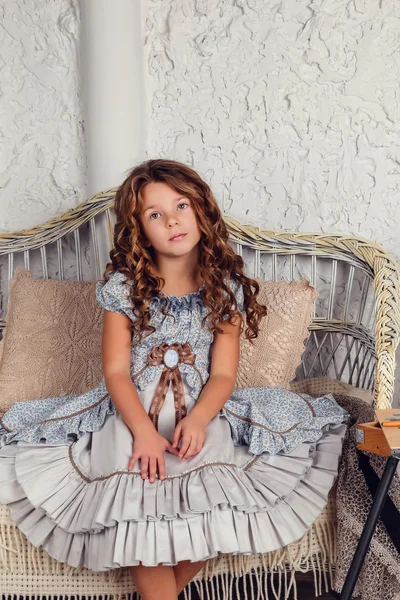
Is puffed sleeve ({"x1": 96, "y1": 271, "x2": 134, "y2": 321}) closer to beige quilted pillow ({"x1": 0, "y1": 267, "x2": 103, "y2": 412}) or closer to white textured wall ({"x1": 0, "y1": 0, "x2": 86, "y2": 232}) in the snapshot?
beige quilted pillow ({"x1": 0, "y1": 267, "x2": 103, "y2": 412})

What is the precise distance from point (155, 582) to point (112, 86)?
1349 millimetres

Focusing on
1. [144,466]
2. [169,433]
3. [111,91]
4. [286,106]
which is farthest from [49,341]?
[286,106]

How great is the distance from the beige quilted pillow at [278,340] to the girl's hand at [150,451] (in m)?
0.40

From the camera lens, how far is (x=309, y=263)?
6.43 ft

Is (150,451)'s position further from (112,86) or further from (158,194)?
(112,86)

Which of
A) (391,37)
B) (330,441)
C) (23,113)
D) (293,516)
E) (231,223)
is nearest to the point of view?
(293,516)

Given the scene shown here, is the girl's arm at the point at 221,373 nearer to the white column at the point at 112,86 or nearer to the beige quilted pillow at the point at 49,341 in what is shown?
the beige quilted pillow at the point at 49,341

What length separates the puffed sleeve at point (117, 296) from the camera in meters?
1.53

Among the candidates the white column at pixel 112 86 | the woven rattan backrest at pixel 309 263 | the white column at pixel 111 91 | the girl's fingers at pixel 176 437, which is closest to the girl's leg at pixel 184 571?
the girl's fingers at pixel 176 437

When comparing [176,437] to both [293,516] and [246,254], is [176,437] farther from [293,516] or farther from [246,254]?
[246,254]

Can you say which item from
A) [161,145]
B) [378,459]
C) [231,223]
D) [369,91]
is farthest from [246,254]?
[378,459]

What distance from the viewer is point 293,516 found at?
1.28 m

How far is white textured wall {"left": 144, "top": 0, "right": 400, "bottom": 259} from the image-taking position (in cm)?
186

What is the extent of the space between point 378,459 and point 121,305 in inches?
24.7
